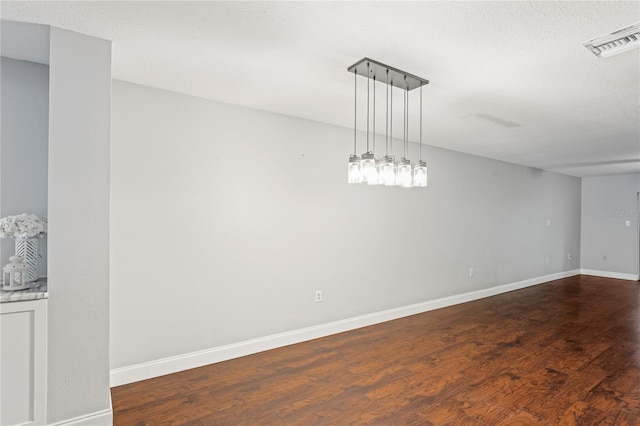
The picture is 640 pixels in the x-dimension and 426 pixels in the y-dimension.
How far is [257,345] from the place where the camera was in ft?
10.9

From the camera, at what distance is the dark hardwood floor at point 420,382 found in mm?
2289

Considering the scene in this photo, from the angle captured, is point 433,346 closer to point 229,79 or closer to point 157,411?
point 157,411

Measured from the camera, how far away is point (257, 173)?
133 inches

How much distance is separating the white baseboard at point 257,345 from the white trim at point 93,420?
0.61m

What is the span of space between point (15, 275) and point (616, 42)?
3.97 meters

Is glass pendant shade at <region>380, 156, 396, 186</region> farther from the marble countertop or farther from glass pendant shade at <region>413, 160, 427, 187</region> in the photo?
the marble countertop

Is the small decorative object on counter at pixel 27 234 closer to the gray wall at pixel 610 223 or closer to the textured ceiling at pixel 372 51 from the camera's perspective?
the textured ceiling at pixel 372 51

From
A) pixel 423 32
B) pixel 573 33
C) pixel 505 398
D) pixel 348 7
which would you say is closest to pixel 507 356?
pixel 505 398

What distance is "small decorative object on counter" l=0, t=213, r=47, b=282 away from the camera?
2.08 meters

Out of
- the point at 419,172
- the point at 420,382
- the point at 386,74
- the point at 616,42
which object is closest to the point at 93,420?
the point at 420,382

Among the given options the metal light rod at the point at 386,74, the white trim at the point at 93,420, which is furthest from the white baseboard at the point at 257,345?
the metal light rod at the point at 386,74

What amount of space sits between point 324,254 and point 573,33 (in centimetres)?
283

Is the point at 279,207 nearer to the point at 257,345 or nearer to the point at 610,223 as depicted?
the point at 257,345

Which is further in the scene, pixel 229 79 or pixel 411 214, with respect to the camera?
pixel 411 214
